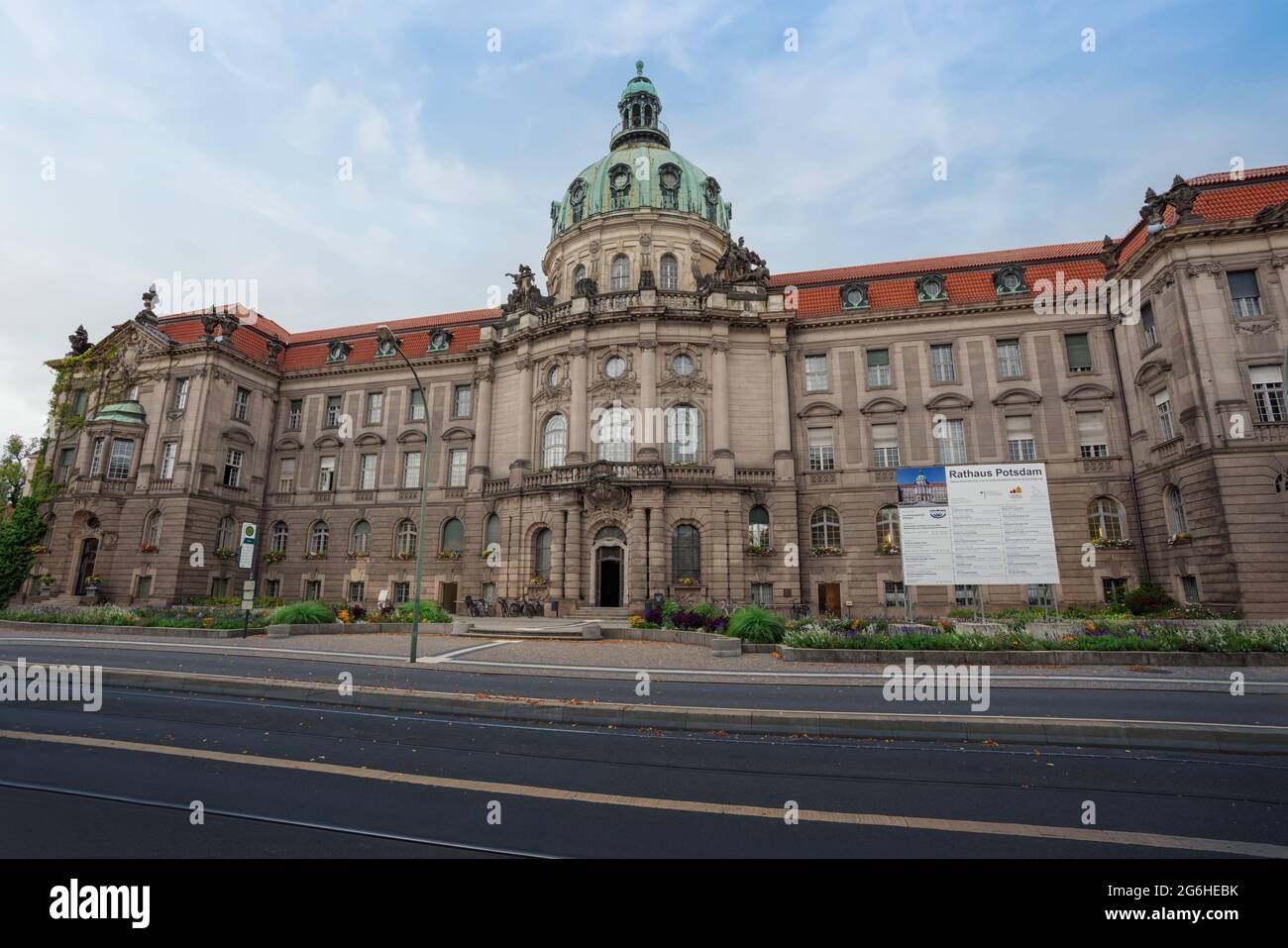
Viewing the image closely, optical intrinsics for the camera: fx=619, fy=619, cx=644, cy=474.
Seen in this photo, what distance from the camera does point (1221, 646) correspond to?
17.0 meters

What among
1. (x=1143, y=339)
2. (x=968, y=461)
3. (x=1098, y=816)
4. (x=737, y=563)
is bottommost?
(x=1098, y=816)

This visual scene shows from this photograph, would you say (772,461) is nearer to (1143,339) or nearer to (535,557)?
(535,557)

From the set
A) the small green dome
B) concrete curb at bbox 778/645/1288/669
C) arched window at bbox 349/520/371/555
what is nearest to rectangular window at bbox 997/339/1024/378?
concrete curb at bbox 778/645/1288/669

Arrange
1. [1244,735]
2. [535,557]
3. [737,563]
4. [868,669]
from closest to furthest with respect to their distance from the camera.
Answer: [1244,735]
[868,669]
[737,563]
[535,557]

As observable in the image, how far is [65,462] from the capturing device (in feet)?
139

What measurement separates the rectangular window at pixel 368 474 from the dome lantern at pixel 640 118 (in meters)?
29.7

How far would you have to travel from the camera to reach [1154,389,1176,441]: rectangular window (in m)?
28.5

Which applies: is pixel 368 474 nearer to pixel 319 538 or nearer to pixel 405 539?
pixel 319 538

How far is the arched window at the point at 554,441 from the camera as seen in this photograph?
36625mm

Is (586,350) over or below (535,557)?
→ over

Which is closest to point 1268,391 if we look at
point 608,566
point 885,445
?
point 885,445

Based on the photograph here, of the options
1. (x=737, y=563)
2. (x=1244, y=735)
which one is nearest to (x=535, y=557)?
(x=737, y=563)
